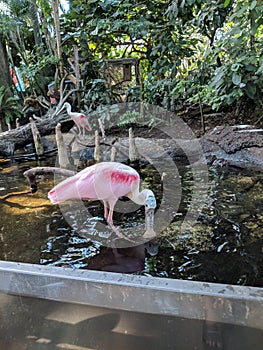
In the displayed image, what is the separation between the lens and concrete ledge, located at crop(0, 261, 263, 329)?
1159 millimetres

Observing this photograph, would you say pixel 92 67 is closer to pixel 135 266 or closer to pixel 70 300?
pixel 135 266

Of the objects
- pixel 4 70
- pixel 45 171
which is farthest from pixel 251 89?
pixel 4 70

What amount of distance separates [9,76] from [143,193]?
314 inches

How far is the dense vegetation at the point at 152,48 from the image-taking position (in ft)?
14.5

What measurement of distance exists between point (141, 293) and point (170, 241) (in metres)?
1.21

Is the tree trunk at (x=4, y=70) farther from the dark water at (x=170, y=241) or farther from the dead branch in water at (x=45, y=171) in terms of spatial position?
the dead branch in water at (x=45, y=171)

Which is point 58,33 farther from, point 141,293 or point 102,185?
point 141,293

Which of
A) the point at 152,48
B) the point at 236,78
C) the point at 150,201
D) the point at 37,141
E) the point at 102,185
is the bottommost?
the point at 37,141

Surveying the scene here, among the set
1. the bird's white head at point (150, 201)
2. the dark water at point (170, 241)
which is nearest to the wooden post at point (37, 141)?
the dark water at point (170, 241)

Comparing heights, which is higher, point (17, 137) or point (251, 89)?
point (251, 89)

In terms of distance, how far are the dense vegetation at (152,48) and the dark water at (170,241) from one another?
1936 millimetres

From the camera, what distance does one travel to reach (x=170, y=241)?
2.41 metres

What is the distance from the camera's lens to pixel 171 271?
2.04 m

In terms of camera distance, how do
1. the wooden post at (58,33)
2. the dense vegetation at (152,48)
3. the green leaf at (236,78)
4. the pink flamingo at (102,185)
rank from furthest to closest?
the wooden post at (58,33), the dense vegetation at (152,48), the green leaf at (236,78), the pink flamingo at (102,185)
